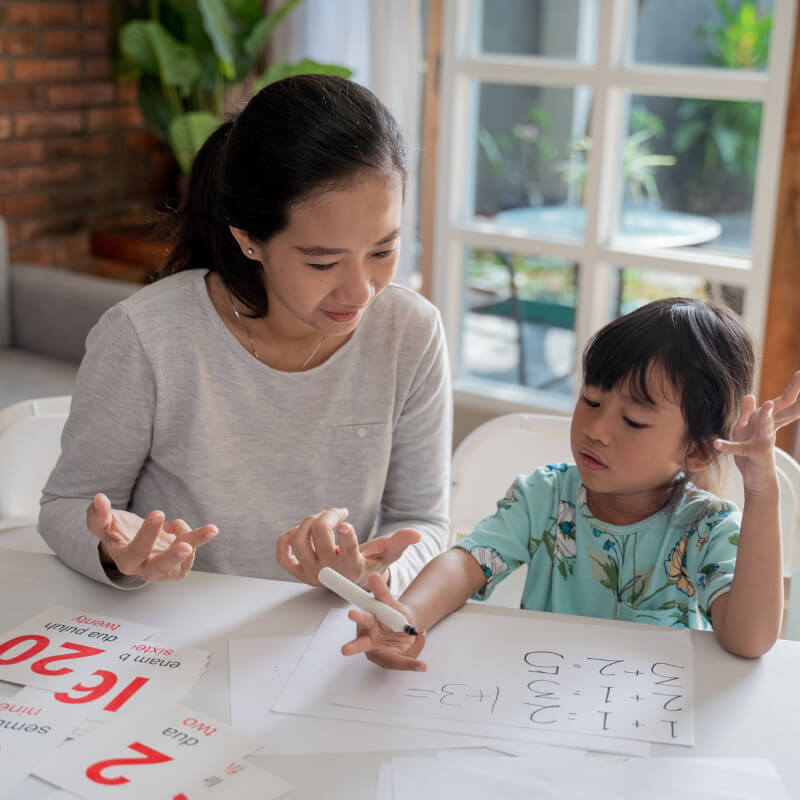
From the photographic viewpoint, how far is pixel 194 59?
309 cm

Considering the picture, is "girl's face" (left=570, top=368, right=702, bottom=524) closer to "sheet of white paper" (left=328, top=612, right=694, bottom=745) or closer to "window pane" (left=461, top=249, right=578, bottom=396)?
"sheet of white paper" (left=328, top=612, right=694, bottom=745)

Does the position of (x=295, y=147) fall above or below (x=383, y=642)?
above

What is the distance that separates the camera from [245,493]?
134 centimetres

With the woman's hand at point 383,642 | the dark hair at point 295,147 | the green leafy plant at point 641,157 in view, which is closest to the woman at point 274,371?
the dark hair at point 295,147

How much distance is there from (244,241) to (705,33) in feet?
5.48

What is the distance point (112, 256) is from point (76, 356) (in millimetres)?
694

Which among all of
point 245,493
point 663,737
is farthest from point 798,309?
point 663,737

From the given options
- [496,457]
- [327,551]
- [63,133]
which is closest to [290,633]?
[327,551]

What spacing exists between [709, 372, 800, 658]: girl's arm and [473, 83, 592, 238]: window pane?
188 centimetres

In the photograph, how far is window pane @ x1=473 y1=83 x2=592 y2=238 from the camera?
2773 millimetres

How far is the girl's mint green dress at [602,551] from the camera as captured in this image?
1.15m

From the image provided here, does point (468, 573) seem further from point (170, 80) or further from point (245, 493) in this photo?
point (170, 80)

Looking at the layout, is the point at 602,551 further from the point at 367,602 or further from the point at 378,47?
the point at 378,47

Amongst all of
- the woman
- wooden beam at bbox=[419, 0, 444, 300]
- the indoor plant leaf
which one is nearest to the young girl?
the woman
